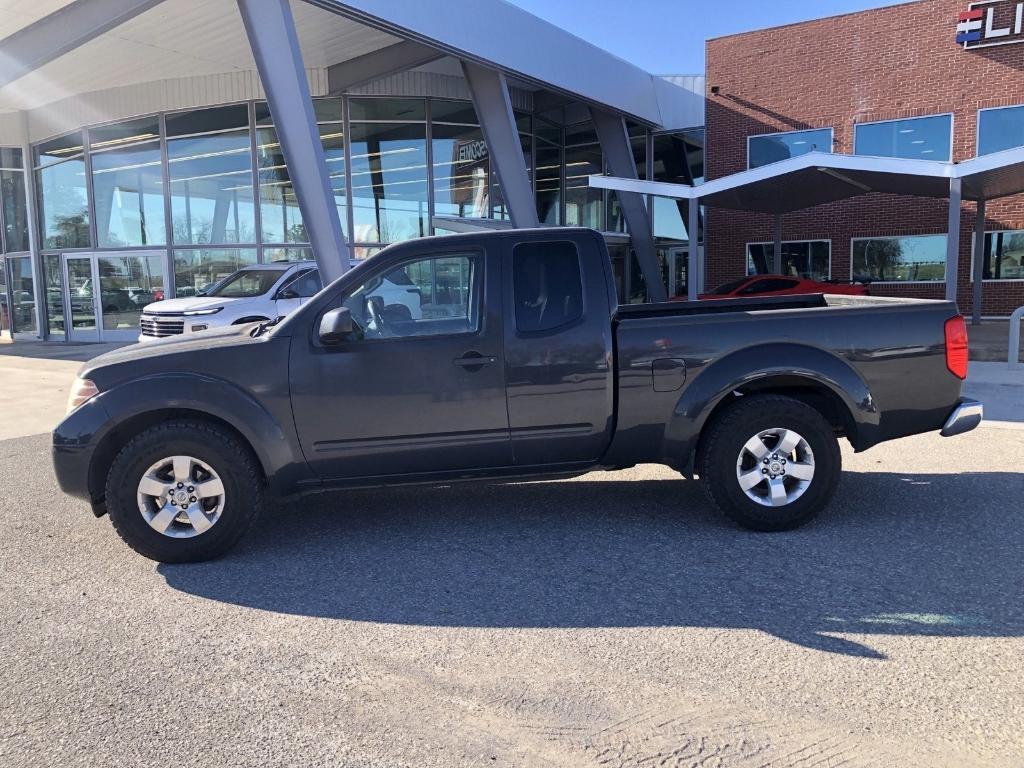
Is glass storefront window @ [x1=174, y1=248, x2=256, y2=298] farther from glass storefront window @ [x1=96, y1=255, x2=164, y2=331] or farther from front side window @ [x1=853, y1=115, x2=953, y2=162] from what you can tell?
front side window @ [x1=853, y1=115, x2=953, y2=162]

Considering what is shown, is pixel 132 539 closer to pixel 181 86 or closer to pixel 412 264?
pixel 412 264

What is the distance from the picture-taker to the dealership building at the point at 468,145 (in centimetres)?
1827

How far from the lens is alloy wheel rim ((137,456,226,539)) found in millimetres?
4527

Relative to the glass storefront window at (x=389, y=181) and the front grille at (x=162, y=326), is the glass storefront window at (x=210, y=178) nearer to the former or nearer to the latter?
the glass storefront window at (x=389, y=181)

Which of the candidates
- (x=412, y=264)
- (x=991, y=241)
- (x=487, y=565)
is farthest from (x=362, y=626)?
(x=991, y=241)

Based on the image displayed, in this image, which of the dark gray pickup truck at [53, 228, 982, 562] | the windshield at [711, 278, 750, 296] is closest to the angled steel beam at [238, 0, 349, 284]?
the dark gray pickup truck at [53, 228, 982, 562]

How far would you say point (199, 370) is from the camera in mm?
4539

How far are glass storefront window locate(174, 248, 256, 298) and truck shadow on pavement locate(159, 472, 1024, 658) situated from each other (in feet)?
54.1

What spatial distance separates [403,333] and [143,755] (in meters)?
2.65

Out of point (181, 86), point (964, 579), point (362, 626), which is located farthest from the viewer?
point (181, 86)

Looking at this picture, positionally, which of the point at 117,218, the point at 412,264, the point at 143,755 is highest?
the point at 117,218

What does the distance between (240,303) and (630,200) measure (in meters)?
14.5

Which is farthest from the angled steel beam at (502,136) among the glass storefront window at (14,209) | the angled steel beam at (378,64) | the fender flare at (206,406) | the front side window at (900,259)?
the glass storefront window at (14,209)

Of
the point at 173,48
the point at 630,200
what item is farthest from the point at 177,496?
the point at 630,200
